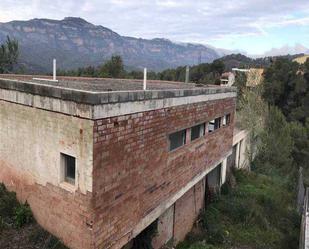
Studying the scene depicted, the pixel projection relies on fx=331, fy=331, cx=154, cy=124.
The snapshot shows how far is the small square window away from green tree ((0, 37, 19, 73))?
28.7 meters

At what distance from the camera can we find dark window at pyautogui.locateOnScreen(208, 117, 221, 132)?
13355 millimetres

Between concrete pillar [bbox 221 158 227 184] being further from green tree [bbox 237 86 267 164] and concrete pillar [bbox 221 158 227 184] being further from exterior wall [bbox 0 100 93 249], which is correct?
exterior wall [bbox 0 100 93 249]

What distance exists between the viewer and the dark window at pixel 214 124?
43.8 ft

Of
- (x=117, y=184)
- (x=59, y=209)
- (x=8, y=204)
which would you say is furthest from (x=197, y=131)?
(x=8, y=204)

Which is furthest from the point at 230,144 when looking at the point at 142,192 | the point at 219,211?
the point at 142,192

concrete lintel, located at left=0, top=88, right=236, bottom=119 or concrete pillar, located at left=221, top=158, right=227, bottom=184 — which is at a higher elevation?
concrete lintel, located at left=0, top=88, right=236, bottom=119

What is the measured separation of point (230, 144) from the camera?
16.7 m

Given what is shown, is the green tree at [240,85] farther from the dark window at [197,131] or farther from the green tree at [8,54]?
the green tree at [8,54]

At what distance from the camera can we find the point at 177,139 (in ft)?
32.8

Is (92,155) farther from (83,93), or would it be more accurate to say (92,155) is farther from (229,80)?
(229,80)

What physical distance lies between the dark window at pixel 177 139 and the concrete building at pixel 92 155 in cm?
4

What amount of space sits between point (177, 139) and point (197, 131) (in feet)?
6.05

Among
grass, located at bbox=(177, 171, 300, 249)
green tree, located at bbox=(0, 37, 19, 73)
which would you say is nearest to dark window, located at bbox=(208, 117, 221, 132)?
grass, located at bbox=(177, 171, 300, 249)

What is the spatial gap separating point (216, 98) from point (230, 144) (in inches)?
175
